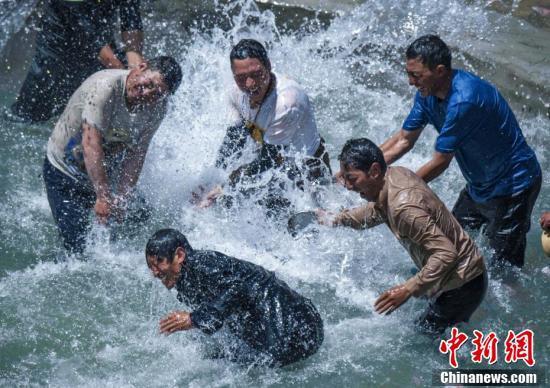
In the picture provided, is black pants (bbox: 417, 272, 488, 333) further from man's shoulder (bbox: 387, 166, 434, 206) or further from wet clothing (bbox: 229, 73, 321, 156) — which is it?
wet clothing (bbox: 229, 73, 321, 156)

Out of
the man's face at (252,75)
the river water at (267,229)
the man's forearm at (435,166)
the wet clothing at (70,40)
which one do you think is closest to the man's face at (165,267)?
the river water at (267,229)

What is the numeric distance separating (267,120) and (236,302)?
137 centimetres

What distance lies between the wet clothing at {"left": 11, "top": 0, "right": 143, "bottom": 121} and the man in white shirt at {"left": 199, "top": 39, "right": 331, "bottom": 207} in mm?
2014

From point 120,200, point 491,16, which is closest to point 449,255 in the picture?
point 120,200

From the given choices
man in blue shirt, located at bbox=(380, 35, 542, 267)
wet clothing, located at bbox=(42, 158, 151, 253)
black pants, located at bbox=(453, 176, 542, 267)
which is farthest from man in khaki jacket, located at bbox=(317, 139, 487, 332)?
wet clothing, located at bbox=(42, 158, 151, 253)

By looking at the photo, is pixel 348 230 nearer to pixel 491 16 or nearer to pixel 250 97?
pixel 250 97

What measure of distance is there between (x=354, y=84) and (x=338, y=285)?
11.3 feet

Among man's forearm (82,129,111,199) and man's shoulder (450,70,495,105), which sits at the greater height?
man's shoulder (450,70,495,105)

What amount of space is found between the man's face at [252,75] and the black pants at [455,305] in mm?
1680

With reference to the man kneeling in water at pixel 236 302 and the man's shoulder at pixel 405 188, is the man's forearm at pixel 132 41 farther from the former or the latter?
the man's shoulder at pixel 405 188

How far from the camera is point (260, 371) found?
496 centimetres

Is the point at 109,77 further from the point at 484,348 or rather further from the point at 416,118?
the point at 484,348

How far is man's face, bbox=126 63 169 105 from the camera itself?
5391mm

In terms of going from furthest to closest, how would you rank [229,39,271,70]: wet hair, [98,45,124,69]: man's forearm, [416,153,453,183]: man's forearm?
1. [98,45,124,69]: man's forearm
2. [229,39,271,70]: wet hair
3. [416,153,453,183]: man's forearm
